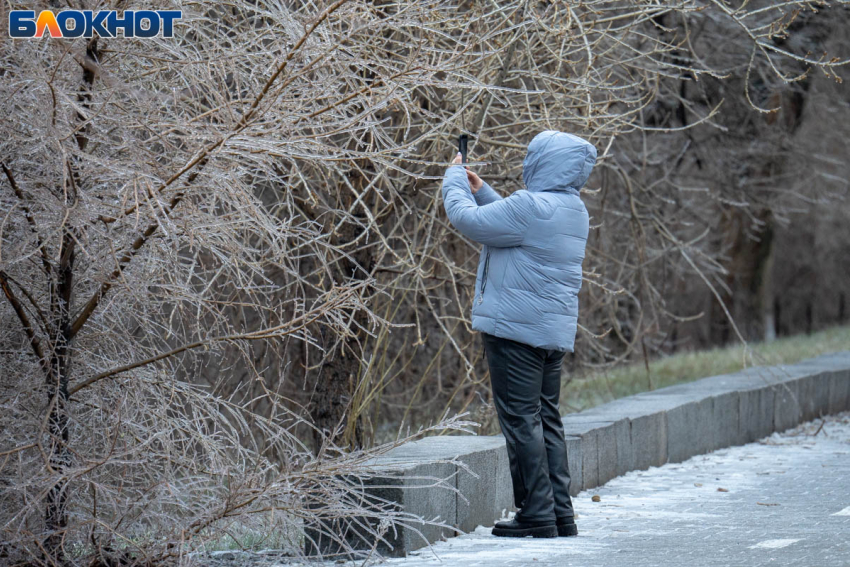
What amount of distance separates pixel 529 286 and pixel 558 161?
620 mm

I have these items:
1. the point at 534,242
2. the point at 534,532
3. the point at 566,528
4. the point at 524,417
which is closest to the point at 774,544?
the point at 566,528

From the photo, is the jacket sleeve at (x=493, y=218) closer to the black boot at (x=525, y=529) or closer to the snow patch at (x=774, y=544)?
the black boot at (x=525, y=529)

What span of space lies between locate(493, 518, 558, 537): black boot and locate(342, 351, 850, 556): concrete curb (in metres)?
0.22

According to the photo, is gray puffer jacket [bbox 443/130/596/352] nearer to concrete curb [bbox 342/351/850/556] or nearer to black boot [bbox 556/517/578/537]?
concrete curb [bbox 342/351/850/556]

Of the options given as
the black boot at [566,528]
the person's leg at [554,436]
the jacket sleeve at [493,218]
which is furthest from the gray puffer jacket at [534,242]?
the black boot at [566,528]

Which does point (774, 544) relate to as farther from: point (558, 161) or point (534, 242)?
point (558, 161)

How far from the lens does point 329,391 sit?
7.71 metres

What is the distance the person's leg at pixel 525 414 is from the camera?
5297 mm

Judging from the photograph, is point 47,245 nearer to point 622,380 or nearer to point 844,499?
point 844,499

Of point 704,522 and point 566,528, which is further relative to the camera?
point 704,522

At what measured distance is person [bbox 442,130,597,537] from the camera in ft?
17.2

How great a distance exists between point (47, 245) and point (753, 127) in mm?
12165

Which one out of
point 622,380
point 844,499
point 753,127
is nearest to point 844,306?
point 753,127

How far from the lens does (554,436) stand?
18.3ft
